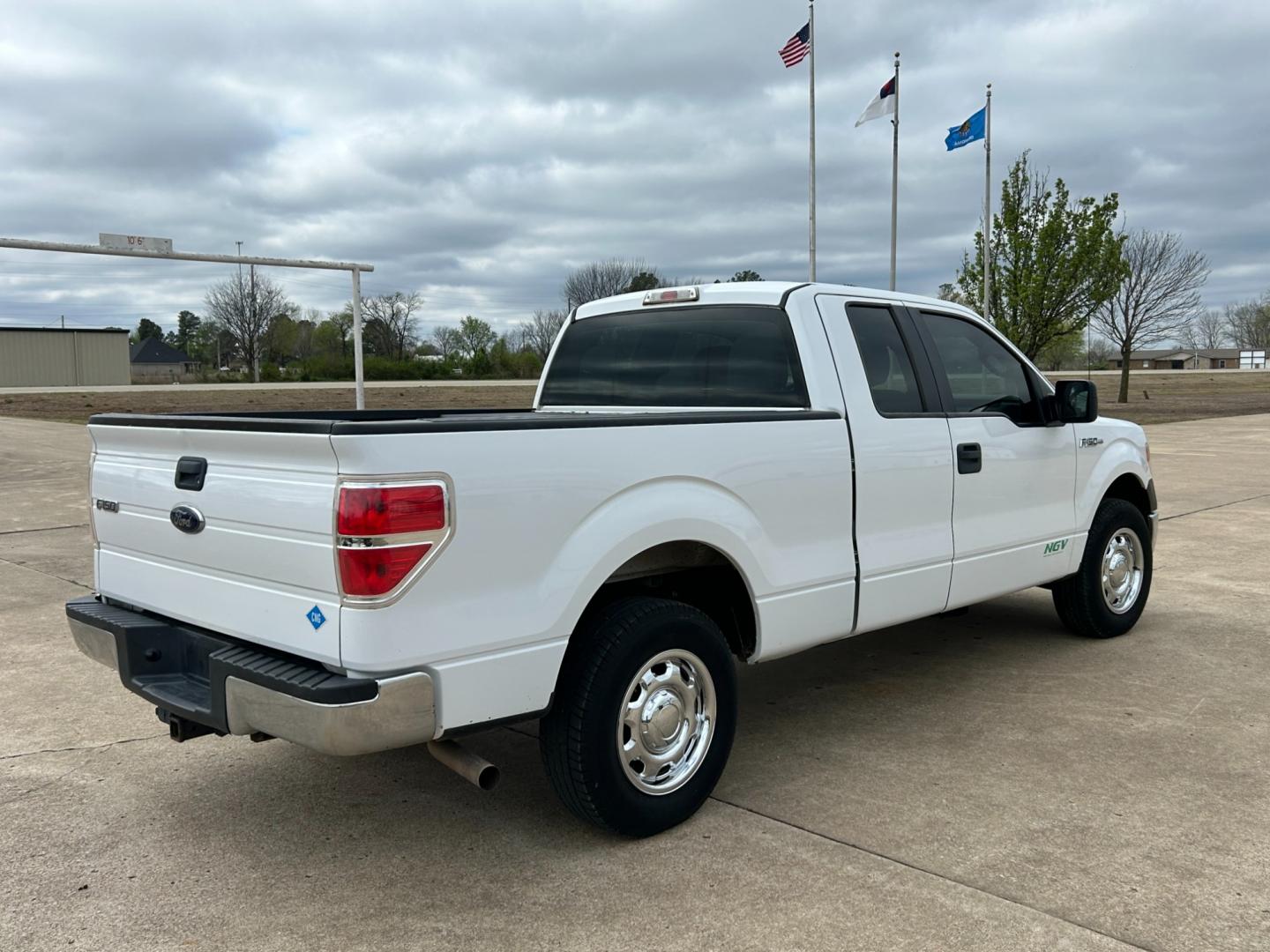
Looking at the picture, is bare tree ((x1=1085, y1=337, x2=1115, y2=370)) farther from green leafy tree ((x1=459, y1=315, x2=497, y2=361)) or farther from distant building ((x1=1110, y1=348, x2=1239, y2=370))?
green leafy tree ((x1=459, y1=315, x2=497, y2=361))

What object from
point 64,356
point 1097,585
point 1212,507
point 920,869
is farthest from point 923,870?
point 64,356

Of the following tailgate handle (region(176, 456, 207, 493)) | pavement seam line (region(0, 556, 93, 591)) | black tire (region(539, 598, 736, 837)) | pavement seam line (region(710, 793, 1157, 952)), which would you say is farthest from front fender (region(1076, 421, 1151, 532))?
pavement seam line (region(0, 556, 93, 591))

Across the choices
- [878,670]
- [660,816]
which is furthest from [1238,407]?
[660,816]

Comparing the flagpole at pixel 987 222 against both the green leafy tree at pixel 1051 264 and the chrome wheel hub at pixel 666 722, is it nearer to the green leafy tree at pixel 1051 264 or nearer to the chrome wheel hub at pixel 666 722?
the green leafy tree at pixel 1051 264

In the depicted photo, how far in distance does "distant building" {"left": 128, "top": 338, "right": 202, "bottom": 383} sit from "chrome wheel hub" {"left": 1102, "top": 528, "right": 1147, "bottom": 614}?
110054 millimetres

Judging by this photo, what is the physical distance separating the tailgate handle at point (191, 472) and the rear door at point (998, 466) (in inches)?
123

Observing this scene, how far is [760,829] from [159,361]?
124 meters

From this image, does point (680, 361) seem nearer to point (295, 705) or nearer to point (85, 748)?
point (295, 705)

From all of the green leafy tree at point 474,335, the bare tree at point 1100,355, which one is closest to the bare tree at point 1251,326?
the bare tree at point 1100,355

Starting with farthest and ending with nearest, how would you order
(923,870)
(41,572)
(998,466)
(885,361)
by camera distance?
(41,572) < (998,466) < (885,361) < (923,870)

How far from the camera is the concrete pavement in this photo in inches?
121

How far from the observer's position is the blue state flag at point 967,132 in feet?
99.1

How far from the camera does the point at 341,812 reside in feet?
12.9

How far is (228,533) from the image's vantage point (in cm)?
327
